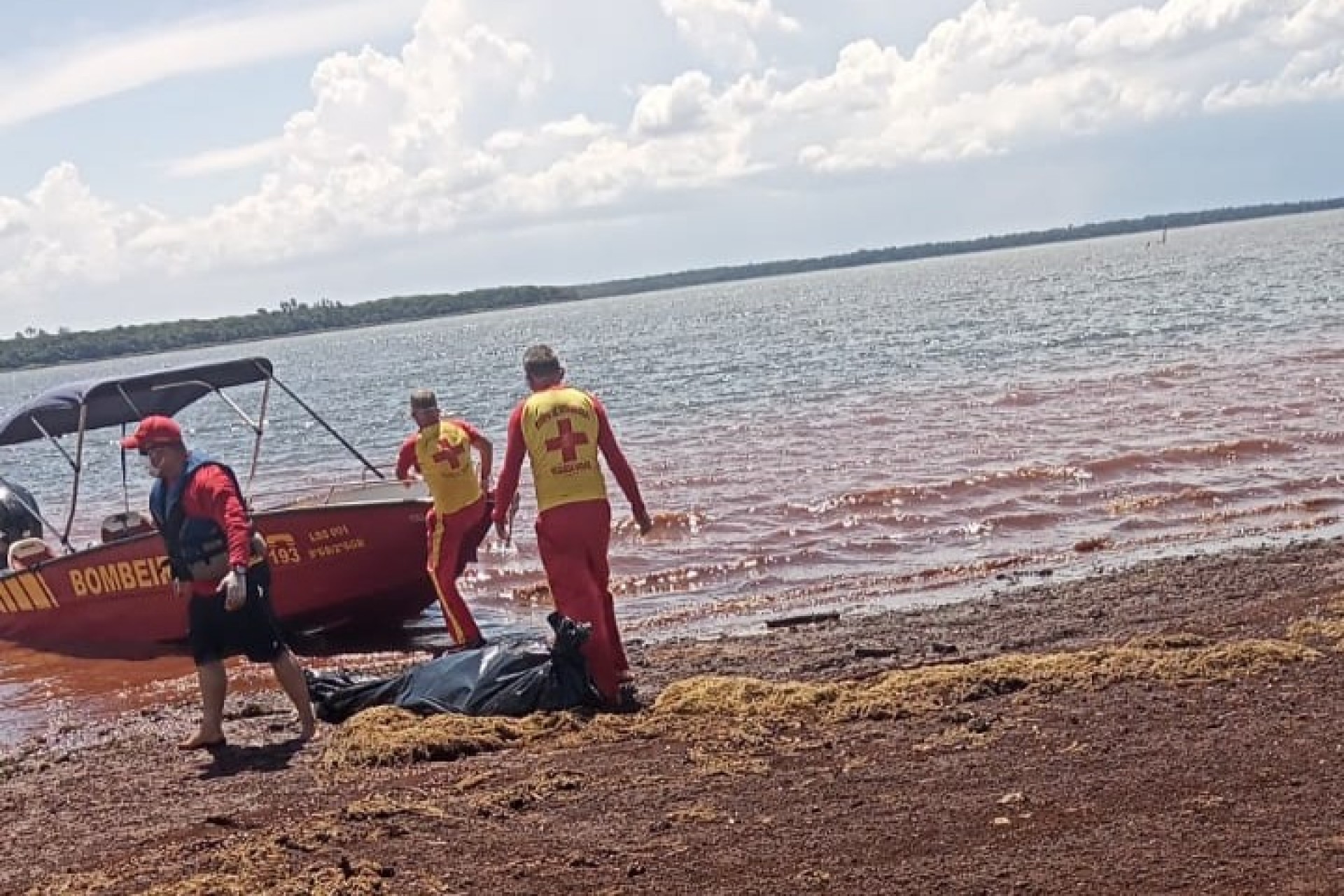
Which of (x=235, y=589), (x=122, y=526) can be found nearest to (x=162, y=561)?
(x=122, y=526)

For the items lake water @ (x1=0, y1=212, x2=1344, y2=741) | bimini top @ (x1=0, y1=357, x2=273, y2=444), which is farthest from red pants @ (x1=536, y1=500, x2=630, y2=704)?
bimini top @ (x1=0, y1=357, x2=273, y2=444)

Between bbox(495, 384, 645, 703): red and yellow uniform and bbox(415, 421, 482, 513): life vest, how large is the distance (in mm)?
1853

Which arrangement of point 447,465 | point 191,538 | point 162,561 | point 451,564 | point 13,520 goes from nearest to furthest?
point 191,538
point 447,465
point 451,564
point 162,561
point 13,520

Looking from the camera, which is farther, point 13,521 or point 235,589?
point 13,521

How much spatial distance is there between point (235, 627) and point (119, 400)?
5855 mm

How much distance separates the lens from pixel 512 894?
479 cm

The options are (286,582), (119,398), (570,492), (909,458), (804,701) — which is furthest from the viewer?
(909,458)

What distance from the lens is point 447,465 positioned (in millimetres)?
9422

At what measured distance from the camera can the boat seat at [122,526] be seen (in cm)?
1217

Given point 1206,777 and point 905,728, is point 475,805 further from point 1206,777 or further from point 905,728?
point 1206,777

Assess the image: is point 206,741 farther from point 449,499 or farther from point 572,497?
point 449,499

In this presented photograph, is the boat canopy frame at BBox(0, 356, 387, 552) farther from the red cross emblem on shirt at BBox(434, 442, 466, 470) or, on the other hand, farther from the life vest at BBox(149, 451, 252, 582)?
the life vest at BBox(149, 451, 252, 582)

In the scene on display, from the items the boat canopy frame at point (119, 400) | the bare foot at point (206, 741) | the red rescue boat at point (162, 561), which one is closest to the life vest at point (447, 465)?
the red rescue boat at point (162, 561)

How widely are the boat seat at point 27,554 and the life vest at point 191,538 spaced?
242 inches
